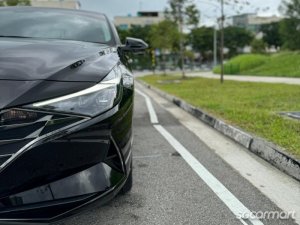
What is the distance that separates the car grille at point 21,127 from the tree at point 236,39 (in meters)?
82.2

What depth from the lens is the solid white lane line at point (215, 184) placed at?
10.8 feet

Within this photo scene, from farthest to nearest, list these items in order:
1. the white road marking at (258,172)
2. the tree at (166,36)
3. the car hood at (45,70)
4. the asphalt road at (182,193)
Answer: the tree at (166,36)
the white road marking at (258,172)
the asphalt road at (182,193)
the car hood at (45,70)

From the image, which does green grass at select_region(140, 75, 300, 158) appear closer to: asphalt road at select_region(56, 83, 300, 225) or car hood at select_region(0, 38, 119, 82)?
asphalt road at select_region(56, 83, 300, 225)

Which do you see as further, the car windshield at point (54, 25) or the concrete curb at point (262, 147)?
the concrete curb at point (262, 147)

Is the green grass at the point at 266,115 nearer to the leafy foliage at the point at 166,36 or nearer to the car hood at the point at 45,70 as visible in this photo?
the car hood at the point at 45,70

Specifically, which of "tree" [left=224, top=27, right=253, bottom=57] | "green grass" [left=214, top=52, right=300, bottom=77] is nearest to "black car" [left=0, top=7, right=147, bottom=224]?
"green grass" [left=214, top=52, right=300, bottom=77]

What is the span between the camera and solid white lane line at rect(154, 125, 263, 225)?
329 cm

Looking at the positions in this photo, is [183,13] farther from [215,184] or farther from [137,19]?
[137,19]

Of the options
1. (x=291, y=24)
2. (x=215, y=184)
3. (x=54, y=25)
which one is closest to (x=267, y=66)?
(x=215, y=184)

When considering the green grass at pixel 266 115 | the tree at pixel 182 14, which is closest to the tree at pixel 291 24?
the tree at pixel 182 14

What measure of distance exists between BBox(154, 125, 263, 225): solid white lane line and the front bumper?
3.91 ft

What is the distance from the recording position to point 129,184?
3.55 meters

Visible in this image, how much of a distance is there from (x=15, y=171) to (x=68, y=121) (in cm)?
39

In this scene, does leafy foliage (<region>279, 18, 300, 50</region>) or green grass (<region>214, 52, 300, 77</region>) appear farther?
leafy foliage (<region>279, 18, 300, 50</region>)
